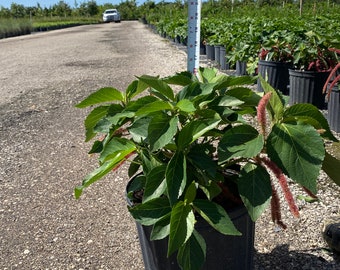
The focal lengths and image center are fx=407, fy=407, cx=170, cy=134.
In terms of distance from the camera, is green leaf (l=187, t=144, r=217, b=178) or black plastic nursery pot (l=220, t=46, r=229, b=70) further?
black plastic nursery pot (l=220, t=46, r=229, b=70)

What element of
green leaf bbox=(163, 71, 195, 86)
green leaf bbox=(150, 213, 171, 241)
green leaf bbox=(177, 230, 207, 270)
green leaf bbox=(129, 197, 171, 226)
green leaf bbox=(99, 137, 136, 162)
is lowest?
green leaf bbox=(177, 230, 207, 270)

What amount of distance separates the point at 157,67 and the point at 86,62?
2.45 m

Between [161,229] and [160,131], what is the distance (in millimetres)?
316

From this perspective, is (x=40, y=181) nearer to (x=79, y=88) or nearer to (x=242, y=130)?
(x=242, y=130)

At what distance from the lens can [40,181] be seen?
333 cm

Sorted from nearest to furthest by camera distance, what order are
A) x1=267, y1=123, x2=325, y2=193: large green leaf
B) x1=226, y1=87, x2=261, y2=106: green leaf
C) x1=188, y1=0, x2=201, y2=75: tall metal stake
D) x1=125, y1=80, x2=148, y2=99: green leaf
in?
x1=267, y1=123, x2=325, y2=193: large green leaf → x1=226, y1=87, x2=261, y2=106: green leaf → x1=125, y1=80, x2=148, y2=99: green leaf → x1=188, y1=0, x2=201, y2=75: tall metal stake

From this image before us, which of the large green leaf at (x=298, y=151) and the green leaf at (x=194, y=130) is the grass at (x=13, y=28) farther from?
the large green leaf at (x=298, y=151)

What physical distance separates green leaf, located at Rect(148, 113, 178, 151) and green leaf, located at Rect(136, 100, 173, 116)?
0.09 feet

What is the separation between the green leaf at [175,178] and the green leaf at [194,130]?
0.21 feet

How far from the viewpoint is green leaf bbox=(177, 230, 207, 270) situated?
1.27 meters

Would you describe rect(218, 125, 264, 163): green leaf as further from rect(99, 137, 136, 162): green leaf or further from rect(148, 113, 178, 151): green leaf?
rect(99, 137, 136, 162): green leaf

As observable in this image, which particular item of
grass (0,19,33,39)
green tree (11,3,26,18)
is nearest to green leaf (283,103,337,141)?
grass (0,19,33,39)

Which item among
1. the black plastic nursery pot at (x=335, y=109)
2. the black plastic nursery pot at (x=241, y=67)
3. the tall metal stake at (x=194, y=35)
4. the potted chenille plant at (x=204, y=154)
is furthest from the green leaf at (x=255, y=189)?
the black plastic nursery pot at (x=241, y=67)

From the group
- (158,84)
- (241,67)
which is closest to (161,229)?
(158,84)
